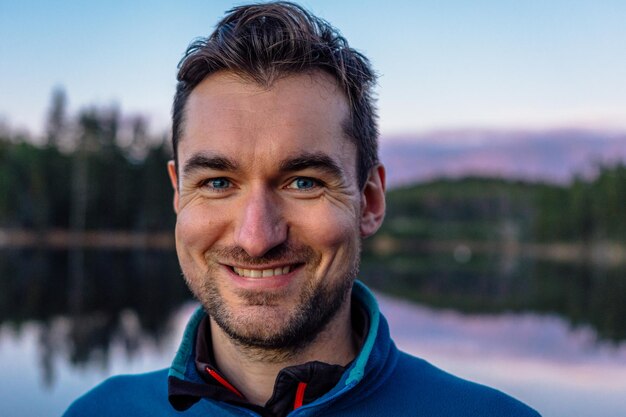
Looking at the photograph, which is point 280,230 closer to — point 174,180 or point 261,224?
point 261,224

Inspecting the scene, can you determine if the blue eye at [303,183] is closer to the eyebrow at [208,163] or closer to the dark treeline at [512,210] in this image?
the eyebrow at [208,163]

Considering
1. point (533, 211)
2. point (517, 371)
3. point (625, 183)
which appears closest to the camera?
point (517, 371)

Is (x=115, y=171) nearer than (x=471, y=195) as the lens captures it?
Yes

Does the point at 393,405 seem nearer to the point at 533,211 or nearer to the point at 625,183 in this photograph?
the point at 625,183

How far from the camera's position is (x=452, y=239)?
14625 centimetres

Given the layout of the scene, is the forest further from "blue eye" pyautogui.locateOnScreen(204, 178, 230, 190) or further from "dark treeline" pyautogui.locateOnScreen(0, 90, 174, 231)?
"blue eye" pyautogui.locateOnScreen(204, 178, 230, 190)

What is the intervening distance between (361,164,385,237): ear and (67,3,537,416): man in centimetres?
8

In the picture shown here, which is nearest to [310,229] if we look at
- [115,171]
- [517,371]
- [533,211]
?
[517,371]

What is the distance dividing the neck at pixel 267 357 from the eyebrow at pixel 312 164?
0.57 meters

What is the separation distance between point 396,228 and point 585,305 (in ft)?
377

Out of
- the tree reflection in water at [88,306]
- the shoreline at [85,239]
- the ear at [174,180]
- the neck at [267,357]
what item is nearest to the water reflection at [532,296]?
the tree reflection in water at [88,306]

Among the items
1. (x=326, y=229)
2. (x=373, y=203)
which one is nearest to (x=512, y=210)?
(x=373, y=203)

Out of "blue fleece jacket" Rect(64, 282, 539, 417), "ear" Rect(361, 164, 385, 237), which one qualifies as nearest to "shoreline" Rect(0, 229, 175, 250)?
"blue fleece jacket" Rect(64, 282, 539, 417)

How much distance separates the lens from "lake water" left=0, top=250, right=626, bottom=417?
54.9ft
